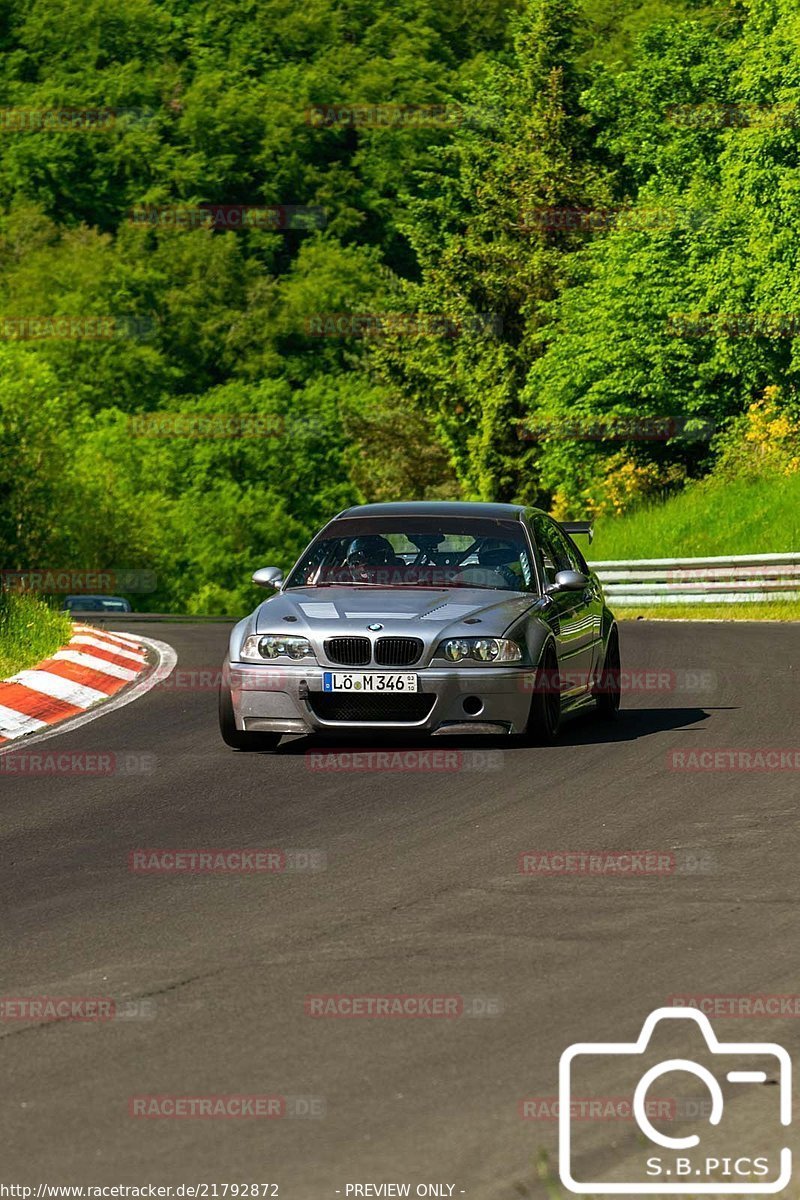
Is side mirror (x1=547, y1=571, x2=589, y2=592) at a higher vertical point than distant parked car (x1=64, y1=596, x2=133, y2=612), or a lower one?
higher

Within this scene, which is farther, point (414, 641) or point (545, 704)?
point (545, 704)

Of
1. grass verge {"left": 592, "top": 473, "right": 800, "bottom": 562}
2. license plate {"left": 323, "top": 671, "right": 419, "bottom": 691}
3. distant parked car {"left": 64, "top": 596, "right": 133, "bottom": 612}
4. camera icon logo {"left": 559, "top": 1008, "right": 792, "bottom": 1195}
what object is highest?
camera icon logo {"left": 559, "top": 1008, "right": 792, "bottom": 1195}

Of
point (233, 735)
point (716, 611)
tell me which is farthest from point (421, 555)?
point (716, 611)

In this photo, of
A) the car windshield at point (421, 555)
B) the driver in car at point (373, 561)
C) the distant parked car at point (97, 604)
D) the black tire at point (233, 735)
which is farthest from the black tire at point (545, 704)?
the distant parked car at point (97, 604)

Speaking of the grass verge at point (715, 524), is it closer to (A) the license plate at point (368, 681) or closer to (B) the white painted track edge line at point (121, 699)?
(B) the white painted track edge line at point (121, 699)

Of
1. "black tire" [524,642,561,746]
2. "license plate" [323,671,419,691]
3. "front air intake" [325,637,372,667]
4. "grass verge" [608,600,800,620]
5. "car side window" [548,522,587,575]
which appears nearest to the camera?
"license plate" [323,671,419,691]

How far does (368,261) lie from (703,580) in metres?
64.3

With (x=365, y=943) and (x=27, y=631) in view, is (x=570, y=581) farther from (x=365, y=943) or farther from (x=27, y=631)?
(x=27, y=631)

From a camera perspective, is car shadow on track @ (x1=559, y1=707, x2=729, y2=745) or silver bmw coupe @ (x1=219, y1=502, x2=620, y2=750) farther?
car shadow on track @ (x1=559, y1=707, x2=729, y2=745)

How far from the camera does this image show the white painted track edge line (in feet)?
43.8

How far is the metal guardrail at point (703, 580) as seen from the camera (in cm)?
3070

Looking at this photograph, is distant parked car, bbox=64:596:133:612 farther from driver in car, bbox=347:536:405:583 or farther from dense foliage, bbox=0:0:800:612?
driver in car, bbox=347:536:405:583

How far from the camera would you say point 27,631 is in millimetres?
18672

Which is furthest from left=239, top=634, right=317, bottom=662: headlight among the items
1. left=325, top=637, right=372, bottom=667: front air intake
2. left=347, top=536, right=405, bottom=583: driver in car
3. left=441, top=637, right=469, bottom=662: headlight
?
left=347, top=536, right=405, bottom=583: driver in car
